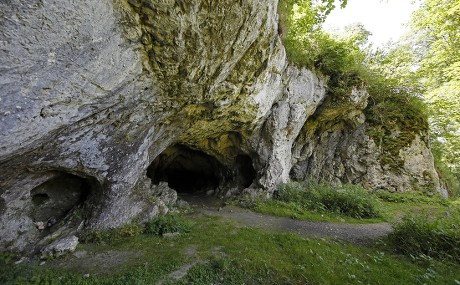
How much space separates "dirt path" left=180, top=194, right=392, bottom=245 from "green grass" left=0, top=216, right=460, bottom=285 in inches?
28.8

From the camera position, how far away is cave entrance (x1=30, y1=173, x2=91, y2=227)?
20.1 feet

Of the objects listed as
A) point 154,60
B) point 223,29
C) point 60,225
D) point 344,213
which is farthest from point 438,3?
point 60,225

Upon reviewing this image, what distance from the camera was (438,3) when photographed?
36.5 ft

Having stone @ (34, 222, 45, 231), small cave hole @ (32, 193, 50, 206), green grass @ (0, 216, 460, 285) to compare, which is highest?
green grass @ (0, 216, 460, 285)

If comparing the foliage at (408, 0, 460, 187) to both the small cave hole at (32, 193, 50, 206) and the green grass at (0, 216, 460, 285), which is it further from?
the small cave hole at (32, 193, 50, 206)

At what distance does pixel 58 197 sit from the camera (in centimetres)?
661

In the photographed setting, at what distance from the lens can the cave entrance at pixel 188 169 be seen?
46.2 ft

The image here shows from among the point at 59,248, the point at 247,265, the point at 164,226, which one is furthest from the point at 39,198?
the point at 247,265

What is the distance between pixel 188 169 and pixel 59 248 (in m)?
11.4

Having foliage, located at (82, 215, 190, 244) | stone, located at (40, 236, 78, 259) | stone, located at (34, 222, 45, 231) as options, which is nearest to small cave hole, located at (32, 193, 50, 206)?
stone, located at (34, 222, 45, 231)

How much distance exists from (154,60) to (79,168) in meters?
3.47

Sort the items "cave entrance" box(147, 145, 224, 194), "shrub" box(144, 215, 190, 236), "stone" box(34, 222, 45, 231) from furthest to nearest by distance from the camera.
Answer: "cave entrance" box(147, 145, 224, 194) < "shrub" box(144, 215, 190, 236) < "stone" box(34, 222, 45, 231)

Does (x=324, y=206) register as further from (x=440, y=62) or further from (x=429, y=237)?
(x=440, y=62)

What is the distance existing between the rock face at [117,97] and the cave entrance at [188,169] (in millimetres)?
2956
